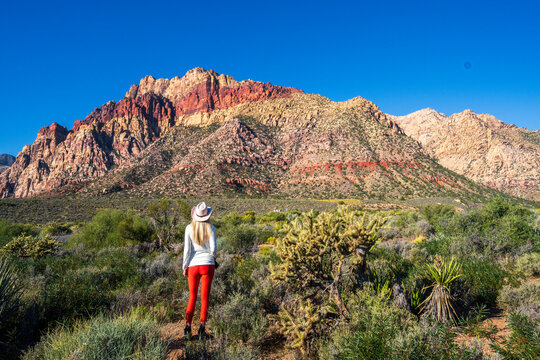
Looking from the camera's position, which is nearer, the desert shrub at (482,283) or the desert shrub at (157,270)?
the desert shrub at (482,283)

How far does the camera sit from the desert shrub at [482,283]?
496 centimetres

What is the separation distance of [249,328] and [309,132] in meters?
91.4

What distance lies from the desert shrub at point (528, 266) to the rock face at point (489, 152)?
85.7m

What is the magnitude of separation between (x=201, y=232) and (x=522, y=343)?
451 cm

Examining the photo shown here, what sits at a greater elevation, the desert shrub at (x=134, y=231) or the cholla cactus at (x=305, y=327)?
the desert shrub at (x=134, y=231)

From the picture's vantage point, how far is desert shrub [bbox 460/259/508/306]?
16.3ft

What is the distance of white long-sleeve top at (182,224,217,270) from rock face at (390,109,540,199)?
93.9m

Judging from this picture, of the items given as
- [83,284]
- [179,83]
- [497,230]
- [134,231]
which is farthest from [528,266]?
[179,83]

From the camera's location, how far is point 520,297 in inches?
193

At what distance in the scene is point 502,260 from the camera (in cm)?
756

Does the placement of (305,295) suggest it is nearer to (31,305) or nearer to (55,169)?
(31,305)

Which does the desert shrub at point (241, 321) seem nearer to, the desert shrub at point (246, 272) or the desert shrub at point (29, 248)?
the desert shrub at point (246, 272)

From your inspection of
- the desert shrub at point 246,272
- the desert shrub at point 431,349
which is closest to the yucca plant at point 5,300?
the desert shrub at point 246,272

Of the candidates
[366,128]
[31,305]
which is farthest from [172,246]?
[366,128]
